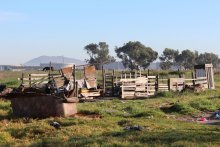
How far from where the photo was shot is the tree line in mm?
113438

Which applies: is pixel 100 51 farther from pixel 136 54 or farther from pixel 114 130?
pixel 114 130

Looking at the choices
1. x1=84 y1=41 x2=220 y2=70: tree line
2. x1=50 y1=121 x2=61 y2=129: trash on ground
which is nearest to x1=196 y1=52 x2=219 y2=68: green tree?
x1=84 y1=41 x2=220 y2=70: tree line

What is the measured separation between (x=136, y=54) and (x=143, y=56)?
185 cm

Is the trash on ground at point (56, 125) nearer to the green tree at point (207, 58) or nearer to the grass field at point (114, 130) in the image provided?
the grass field at point (114, 130)

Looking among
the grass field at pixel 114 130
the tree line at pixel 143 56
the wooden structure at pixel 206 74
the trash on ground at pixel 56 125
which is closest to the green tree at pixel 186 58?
the tree line at pixel 143 56

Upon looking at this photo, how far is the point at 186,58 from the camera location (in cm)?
12275

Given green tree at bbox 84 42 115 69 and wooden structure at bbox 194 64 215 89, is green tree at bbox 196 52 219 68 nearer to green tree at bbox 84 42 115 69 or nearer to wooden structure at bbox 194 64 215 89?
green tree at bbox 84 42 115 69

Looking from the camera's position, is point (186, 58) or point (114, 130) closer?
point (114, 130)

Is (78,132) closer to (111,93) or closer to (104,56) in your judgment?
(111,93)

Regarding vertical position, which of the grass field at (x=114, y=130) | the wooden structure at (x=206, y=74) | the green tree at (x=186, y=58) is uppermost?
the green tree at (x=186, y=58)

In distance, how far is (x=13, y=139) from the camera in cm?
1348

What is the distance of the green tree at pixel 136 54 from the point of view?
113000 millimetres

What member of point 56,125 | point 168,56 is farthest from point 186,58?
point 56,125

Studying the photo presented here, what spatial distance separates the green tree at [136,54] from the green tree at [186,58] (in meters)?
10.5
